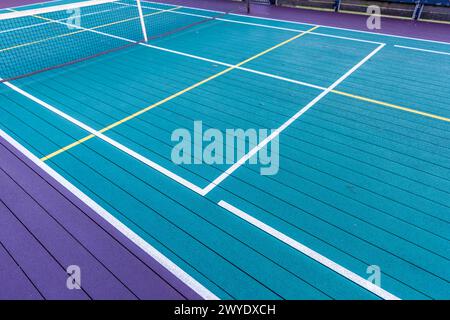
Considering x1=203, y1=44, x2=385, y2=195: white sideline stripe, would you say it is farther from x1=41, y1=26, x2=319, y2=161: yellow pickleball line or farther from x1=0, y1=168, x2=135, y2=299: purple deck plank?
x1=41, y1=26, x2=319, y2=161: yellow pickleball line

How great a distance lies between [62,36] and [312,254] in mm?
13795

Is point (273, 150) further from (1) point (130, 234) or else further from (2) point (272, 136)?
(1) point (130, 234)

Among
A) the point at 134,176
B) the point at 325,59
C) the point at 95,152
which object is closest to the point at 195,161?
the point at 134,176

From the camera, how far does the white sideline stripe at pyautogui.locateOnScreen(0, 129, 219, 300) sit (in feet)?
12.0

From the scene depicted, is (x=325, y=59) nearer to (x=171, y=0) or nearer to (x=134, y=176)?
(x=134, y=176)

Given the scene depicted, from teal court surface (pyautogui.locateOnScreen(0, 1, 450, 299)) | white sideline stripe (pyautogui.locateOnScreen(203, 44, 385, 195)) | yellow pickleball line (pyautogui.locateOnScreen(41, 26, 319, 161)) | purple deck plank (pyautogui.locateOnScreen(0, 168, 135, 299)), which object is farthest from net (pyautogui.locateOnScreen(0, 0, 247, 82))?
white sideline stripe (pyautogui.locateOnScreen(203, 44, 385, 195))

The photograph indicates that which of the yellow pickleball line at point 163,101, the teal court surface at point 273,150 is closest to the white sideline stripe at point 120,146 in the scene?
the teal court surface at point 273,150

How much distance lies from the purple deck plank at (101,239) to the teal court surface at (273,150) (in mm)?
164

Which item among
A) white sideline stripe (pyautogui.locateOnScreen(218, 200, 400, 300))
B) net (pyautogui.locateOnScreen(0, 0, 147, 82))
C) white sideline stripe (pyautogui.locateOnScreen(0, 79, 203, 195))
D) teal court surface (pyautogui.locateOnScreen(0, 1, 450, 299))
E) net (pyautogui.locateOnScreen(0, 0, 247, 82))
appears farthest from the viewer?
net (pyautogui.locateOnScreen(0, 0, 247, 82))

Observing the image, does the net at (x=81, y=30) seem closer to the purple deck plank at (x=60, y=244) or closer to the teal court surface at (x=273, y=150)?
the teal court surface at (x=273, y=150)

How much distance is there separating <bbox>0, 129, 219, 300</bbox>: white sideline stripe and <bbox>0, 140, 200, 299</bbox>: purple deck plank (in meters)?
0.06

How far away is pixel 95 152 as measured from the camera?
19.4 ft

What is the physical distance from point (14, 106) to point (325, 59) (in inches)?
369

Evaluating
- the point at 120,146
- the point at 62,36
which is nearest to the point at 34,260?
the point at 120,146
